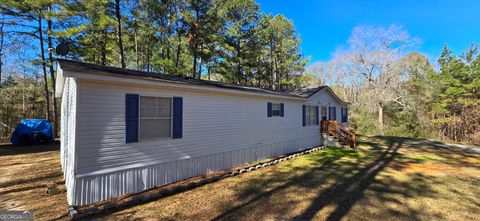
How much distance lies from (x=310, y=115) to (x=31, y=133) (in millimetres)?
15906

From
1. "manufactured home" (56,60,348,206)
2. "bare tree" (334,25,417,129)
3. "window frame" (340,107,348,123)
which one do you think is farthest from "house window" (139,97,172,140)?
"bare tree" (334,25,417,129)

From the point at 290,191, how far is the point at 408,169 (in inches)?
206

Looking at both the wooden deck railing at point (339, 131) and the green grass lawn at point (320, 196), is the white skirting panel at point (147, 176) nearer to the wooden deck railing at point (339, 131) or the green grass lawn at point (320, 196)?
the green grass lawn at point (320, 196)

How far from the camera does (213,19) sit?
17312 millimetres

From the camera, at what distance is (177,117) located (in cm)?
592

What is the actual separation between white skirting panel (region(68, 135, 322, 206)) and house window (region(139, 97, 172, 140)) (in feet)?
2.69

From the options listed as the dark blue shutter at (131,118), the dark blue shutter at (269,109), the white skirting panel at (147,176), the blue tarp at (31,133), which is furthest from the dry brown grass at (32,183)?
the dark blue shutter at (269,109)

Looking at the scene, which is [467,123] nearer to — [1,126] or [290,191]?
[290,191]

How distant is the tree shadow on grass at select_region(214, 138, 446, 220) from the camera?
4270mm

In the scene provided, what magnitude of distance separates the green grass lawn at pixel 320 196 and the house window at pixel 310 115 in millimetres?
4451

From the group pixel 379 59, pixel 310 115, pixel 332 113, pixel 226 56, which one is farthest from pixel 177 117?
pixel 379 59

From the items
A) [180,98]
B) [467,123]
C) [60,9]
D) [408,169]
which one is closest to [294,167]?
[408,169]

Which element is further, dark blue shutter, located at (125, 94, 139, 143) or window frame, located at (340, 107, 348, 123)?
window frame, located at (340, 107, 348, 123)

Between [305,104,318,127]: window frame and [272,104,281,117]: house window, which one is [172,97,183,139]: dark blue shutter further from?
[305,104,318,127]: window frame
